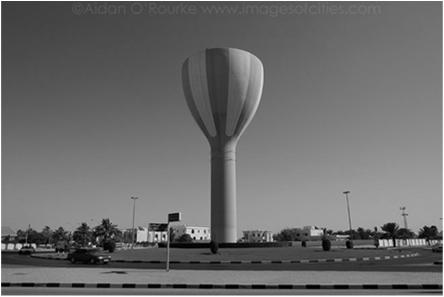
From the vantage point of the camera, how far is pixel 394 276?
52.2ft

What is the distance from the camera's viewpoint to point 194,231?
14650 cm

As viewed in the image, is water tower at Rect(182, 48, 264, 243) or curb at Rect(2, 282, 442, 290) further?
water tower at Rect(182, 48, 264, 243)

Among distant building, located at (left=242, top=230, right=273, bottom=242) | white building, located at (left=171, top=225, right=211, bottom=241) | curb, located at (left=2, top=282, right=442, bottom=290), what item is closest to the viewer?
curb, located at (left=2, top=282, right=442, bottom=290)

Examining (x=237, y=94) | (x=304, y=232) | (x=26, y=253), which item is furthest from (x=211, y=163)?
(x=304, y=232)

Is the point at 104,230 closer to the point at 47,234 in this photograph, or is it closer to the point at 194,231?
the point at 47,234

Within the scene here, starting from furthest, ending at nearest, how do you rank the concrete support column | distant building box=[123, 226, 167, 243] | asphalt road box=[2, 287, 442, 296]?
distant building box=[123, 226, 167, 243]
the concrete support column
asphalt road box=[2, 287, 442, 296]

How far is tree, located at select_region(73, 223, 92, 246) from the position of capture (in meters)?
97.0

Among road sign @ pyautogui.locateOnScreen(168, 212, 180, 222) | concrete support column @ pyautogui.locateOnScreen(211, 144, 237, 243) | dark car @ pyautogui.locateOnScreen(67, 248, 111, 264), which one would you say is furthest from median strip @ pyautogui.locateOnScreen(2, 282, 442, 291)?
concrete support column @ pyautogui.locateOnScreen(211, 144, 237, 243)

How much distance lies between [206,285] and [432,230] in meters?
114

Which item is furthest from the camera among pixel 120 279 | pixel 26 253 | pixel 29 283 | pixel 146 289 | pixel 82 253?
pixel 26 253

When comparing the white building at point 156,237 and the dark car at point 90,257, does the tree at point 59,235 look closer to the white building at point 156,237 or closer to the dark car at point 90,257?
the white building at point 156,237

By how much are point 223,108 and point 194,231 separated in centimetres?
10405

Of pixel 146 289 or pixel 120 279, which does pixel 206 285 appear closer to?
pixel 146 289

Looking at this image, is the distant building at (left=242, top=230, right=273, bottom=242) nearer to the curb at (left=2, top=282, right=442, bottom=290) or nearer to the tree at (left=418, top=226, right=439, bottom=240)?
the tree at (left=418, top=226, right=439, bottom=240)
